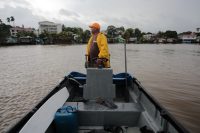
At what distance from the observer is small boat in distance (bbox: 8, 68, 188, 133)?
11.9ft

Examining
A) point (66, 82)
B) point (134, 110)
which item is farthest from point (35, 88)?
point (134, 110)

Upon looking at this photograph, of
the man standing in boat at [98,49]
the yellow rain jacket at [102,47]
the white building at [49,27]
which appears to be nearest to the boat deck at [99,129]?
the man standing in boat at [98,49]

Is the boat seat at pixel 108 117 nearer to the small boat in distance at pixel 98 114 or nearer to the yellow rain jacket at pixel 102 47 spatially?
the small boat in distance at pixel 98 114

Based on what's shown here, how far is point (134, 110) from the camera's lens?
185 inches

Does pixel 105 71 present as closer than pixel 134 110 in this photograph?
No

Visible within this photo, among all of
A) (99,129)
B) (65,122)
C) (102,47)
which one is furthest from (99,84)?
(65,122)

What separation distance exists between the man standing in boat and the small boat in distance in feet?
3.12

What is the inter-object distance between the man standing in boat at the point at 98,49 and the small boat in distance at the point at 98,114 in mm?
951

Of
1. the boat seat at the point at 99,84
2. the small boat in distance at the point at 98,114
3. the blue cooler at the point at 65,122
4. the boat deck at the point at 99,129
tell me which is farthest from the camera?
the boat seat at the point at 99,84

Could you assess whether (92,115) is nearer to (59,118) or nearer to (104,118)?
(104,118)

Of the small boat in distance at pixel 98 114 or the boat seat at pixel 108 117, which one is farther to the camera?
the boat seat at pixel 108 117

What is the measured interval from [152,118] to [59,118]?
5.89 ft

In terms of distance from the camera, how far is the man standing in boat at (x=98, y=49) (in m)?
6.02

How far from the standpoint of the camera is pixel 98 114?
184 inches
